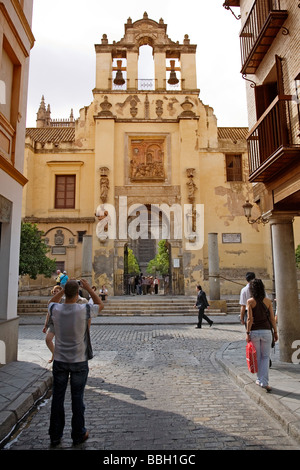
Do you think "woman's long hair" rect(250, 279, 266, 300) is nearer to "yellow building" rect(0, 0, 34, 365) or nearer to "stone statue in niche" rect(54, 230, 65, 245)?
"yellow building" rect(0, 0, 34, 365)

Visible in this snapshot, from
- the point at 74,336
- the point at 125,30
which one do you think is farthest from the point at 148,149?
the point at 74,336

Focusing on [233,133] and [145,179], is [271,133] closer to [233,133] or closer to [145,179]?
[145,179]

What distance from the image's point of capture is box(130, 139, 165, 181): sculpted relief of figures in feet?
75.7

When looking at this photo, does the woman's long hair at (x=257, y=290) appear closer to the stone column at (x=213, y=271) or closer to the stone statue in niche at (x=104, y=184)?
the stone column at (x=213, y=271)

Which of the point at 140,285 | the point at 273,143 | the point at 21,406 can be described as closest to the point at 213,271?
the point at 140,285

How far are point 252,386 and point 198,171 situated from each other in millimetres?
18348

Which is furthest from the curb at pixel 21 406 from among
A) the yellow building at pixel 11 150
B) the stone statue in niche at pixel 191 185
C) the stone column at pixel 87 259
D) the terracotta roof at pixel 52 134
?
the terracotta roof at pixel 52 134

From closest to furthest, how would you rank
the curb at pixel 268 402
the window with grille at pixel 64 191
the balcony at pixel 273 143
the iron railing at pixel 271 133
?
the curb at pixel 268 402 → the balcony at pixel 273 143 → the iron railing at pixel 271 133 → the window with grille at pixel 64 191

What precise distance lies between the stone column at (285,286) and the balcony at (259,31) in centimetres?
365

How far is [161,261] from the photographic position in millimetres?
41125

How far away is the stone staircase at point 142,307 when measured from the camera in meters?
16.9

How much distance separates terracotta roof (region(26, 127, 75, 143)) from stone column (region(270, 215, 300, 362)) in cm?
2052

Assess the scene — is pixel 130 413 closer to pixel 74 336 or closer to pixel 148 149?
pixel 74 336
